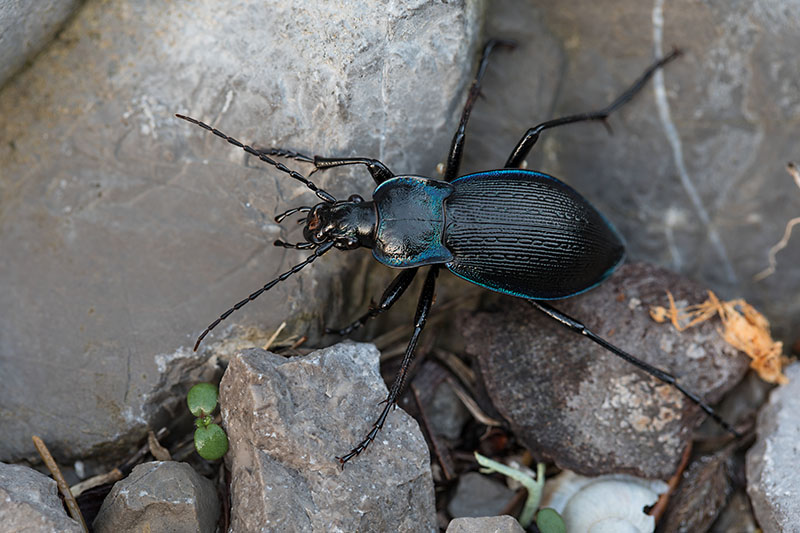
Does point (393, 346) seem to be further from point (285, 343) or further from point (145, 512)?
point (145, 512)

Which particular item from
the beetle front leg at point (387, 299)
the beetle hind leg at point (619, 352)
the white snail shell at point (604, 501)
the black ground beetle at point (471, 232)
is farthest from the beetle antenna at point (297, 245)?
the white snail shell at point (604, 501)

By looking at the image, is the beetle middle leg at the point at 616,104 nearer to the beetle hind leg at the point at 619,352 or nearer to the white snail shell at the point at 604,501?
the beetle hind leg at the point at 619,352

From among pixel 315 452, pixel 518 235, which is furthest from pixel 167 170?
pixel 518 235

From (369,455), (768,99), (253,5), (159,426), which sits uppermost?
(253,5)

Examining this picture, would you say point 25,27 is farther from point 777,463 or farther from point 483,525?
point 777,463

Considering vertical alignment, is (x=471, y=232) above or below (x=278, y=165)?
below

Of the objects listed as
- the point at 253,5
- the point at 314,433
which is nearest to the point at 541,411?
the point at 314,433

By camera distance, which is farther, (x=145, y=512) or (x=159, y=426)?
(x=159, y=426)

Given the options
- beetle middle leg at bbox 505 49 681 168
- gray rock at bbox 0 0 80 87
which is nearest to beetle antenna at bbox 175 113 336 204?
gray rock at bbox 0 0 80 87
